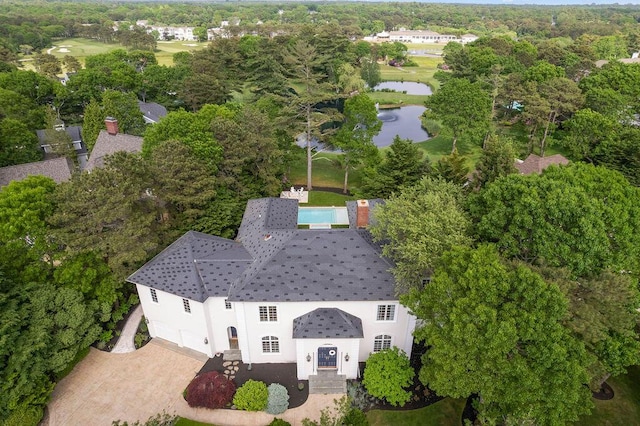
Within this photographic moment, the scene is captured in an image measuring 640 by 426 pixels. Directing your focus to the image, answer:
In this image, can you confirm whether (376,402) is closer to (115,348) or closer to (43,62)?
(115,348)

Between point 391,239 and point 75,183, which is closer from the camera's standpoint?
point 391,239

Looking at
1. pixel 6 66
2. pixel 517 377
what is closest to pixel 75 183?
pixel 517 377

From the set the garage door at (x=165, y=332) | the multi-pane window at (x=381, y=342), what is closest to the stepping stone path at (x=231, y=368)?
the garage door at (x=165, y=332)

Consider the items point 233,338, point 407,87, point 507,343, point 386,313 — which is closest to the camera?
point 507,343

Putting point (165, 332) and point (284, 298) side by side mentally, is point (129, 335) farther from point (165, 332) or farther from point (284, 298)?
point (284, 298)

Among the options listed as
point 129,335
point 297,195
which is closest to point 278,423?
point 129,335

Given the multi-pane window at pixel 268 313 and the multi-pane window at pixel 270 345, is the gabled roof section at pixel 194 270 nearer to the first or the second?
the multi-pane window at pixel 268 313

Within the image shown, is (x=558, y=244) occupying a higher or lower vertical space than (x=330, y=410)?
higher

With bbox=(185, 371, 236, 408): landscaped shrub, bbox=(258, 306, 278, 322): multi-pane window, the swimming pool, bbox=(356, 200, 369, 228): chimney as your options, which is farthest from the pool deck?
bbox=(185, 371, 236, 408): landscaped shrub

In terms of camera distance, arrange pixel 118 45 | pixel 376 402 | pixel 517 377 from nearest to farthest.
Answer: pixel 517 377 < pixel 376 402 < pixel 118 45
